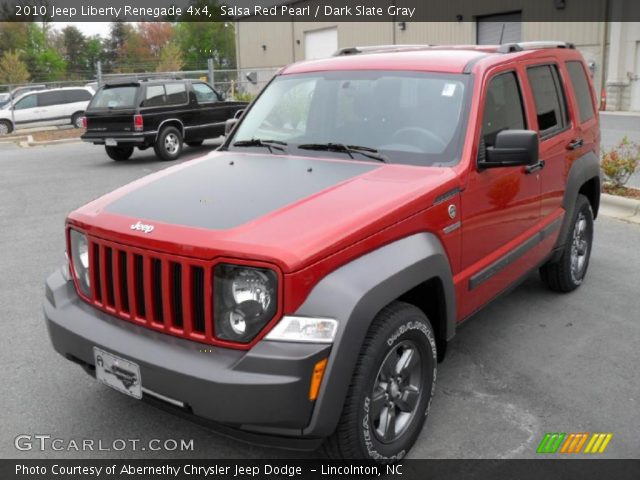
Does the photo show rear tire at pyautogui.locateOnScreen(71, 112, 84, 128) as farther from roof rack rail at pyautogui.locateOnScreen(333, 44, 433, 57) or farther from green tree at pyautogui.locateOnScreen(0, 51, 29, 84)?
green tree at pyautogui.locateOnScreen(0, 51, 29, 84)

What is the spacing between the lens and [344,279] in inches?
110

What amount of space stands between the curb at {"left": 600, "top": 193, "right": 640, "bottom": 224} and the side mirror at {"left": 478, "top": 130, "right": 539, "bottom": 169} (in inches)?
189

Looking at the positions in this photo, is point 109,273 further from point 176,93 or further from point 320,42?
point 320,42

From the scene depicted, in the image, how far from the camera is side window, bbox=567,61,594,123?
17.2 ft

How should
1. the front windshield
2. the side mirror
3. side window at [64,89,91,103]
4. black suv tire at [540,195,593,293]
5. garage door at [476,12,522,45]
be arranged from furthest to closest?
garage door at [476,12,522,45]
side window at [64,89,91,103]
black suv tire at [540,195,593,293]
the front windshield
the side mirror

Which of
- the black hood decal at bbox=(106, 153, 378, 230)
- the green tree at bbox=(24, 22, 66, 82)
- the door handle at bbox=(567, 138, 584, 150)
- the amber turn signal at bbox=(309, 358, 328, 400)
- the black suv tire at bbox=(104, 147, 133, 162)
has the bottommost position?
the black suv tire at bbox=(104, 147, 133, 162)

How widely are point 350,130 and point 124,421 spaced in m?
2.16

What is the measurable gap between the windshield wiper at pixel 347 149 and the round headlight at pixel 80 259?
1.44 metres

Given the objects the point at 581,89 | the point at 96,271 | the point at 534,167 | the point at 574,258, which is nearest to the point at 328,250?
the point at 96,271

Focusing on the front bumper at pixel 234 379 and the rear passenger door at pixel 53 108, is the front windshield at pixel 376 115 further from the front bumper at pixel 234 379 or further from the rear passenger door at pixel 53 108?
the rear passenger door at pixel 53 108

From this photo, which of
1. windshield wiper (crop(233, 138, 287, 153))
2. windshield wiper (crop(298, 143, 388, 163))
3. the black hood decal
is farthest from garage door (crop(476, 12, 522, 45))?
the black hood decal

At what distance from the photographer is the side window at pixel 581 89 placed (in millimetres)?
5254

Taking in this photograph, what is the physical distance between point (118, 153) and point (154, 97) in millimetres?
1685

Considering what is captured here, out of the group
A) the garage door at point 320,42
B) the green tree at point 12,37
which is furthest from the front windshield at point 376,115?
the green tree at point 12,37
